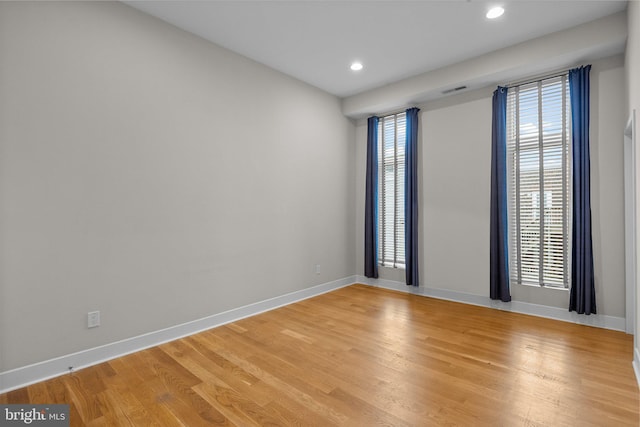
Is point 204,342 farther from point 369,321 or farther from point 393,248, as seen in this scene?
point 393,248

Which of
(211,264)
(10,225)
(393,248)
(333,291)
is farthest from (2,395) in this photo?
(393,248)

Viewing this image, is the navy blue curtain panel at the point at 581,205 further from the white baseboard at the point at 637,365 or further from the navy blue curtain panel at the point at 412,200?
the navy blue curtain panel at the point at 412,200

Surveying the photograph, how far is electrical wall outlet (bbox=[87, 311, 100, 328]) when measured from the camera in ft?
8.51

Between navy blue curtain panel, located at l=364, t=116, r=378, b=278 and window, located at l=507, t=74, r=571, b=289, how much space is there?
6.37ft

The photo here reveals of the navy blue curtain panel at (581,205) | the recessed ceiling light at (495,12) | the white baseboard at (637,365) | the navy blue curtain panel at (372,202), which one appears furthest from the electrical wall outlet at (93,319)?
the navy blue curtain panel at (581,205)

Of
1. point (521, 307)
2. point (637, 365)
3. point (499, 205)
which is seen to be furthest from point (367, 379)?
point (499, 205)

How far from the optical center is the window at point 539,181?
356cm

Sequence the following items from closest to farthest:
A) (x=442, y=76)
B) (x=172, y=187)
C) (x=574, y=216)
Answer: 1. (x=172, y=187)
2. (x=574, y=216)
3. (x=442, y=76)

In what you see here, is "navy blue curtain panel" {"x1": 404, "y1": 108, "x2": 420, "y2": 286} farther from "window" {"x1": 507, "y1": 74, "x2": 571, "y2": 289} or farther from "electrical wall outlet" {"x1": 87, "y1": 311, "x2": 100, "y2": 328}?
"electrical wall outlet" {"x1": 87, "y1": 311, "x2": 100, "y2": 328}

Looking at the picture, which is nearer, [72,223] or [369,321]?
[72,223]

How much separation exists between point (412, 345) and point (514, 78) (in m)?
3.39

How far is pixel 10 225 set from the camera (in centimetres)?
224

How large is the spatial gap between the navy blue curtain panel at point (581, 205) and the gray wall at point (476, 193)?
0.11m
